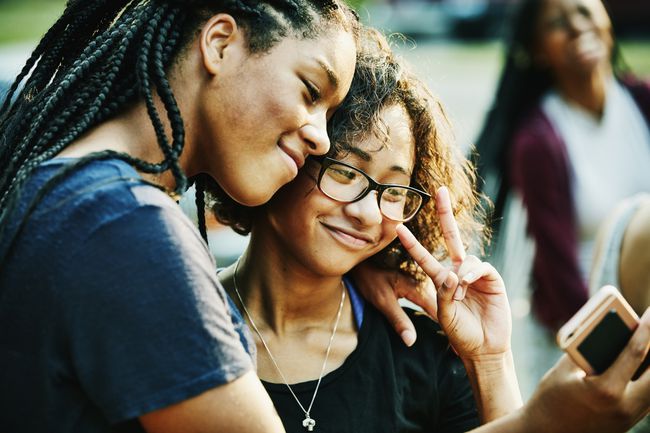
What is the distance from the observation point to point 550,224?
440 centimetres

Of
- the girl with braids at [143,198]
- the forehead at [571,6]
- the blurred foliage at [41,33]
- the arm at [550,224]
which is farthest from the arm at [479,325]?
the blurred foliage at [41,33]

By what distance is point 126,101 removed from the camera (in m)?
1.85

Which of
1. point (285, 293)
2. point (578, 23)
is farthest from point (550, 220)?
point (285, 293)

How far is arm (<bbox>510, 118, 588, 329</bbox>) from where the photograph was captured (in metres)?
4.34

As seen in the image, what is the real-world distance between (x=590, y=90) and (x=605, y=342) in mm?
3319

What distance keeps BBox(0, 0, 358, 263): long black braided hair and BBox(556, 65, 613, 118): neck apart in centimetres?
306

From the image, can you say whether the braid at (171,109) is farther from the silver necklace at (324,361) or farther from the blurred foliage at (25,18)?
the blurred foliage at (25,18)

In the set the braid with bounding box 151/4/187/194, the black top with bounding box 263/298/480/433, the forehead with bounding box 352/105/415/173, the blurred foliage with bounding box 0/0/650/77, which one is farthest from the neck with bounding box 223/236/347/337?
the blurred foliage with bounding box 0/0/650/77

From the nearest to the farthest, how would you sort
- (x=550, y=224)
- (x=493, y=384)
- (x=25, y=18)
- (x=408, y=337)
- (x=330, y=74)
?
(x=330, y=74) → (x=493, y=384) → (x=408, y=337) → (x=550, y=224) → (x=25, y=18)

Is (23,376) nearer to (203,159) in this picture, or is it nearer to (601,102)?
(203,159)

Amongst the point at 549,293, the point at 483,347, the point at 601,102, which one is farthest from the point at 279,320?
the point at 601,102

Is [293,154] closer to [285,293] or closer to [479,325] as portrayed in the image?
[285,293]

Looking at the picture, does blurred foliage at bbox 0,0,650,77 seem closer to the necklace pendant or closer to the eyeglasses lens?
the eyeglasses lens

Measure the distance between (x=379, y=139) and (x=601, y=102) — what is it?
2.85m
